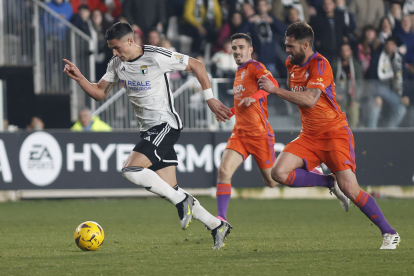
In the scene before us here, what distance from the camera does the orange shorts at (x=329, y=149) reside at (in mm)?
6105

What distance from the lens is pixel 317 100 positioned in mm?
5910

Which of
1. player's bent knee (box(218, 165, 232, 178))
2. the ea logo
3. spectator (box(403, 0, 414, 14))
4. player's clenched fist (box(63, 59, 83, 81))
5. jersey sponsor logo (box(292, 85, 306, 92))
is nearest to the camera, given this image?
jersey sponsor logo (box(292, 85, 306, 92))

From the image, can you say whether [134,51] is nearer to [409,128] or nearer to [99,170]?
[99,170]

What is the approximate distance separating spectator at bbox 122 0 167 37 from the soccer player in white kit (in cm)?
836

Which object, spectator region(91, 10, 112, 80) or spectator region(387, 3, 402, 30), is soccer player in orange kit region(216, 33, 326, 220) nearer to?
spectator region(91, 10, 112, 80)

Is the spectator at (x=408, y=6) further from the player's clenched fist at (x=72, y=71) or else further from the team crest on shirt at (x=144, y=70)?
the player's clenched fist at (x=72, y=71)

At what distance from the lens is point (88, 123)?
12.9 m

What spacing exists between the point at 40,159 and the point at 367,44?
7.59m

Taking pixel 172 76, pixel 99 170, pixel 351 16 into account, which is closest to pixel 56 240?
pixel 99 170

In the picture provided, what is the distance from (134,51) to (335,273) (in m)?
2.86

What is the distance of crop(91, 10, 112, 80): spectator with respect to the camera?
46.6ft

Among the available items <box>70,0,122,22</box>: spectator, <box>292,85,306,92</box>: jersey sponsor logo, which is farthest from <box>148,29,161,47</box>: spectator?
<box>292,85,306,92</box>: jersey sponsor logo

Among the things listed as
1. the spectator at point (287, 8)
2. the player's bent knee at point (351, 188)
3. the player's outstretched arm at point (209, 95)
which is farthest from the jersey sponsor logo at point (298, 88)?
the spectator at point (287, 8)

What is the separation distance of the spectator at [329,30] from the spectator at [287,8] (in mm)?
296
